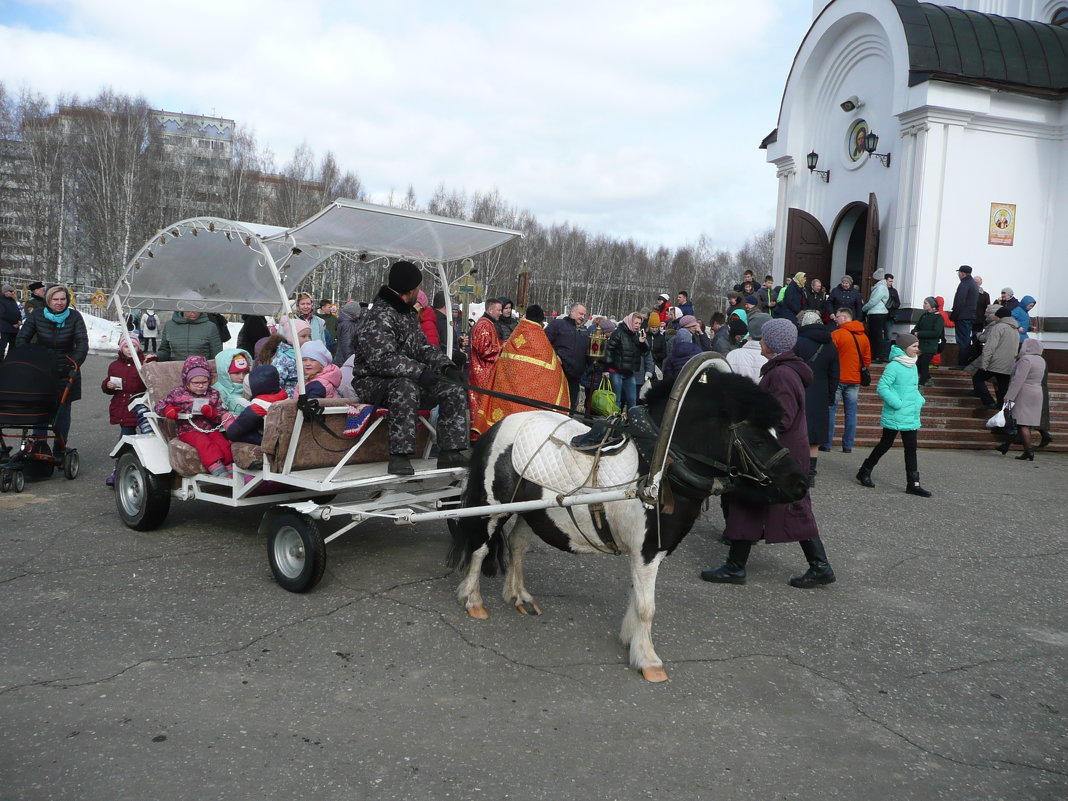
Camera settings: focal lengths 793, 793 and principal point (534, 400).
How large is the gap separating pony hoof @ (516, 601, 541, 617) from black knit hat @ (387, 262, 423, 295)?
228cm

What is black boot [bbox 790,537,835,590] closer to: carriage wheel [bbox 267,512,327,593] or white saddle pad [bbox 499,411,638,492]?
A: white saddle pad [bbox 499,411,638,492]

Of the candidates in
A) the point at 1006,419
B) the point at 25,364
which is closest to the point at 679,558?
the point at 25,364

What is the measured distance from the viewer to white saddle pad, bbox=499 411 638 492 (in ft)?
14.0

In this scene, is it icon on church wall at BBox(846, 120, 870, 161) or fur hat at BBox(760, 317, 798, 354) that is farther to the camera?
icon on church wall at BBox(846, 120, 870, 161)

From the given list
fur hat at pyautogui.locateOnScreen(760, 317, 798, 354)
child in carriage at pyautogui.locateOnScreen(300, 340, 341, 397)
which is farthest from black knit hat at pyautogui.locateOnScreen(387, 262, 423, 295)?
fur hat at pyautogui.locateOnScreen(760, 317, 798, 354)

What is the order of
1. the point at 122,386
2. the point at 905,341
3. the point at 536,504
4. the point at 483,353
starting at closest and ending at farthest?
1. the point at 536,504
2. the point at 483,353
3. the point at 122,386
4. the point at 905,341

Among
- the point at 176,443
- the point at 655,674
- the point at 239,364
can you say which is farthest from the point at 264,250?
the point at 655,674

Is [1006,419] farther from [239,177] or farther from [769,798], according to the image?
[239,177]

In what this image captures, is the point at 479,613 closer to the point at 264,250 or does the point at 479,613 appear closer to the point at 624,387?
the point at 264,250

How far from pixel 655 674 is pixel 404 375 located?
8.08 ft

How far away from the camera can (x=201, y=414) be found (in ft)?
19.9

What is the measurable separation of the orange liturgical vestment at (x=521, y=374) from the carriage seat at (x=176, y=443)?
2.13m

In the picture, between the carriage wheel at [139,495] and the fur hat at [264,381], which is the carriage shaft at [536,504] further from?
the carriage wheel at [139,495]

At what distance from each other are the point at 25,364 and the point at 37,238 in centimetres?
4555
